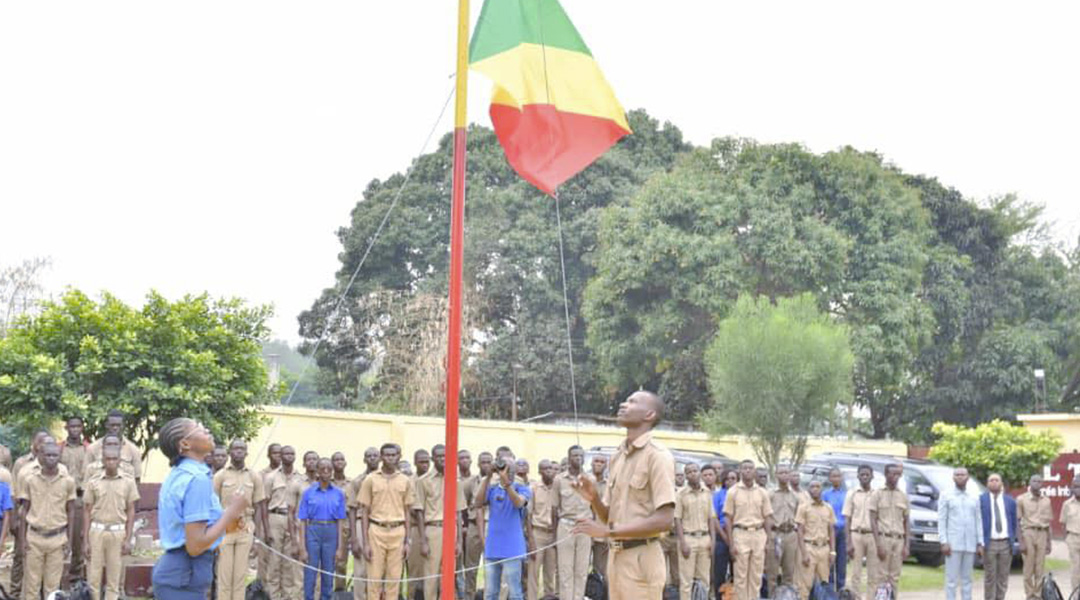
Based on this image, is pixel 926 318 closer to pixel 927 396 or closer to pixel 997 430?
pixel 927 396

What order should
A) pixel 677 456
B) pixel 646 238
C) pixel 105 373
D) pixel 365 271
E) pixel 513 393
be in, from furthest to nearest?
pixel 365 271, pixel 513 393, pixel 646 238, pixel 677 456, pixel 105 373

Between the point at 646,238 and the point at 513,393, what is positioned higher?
the point at 646,238

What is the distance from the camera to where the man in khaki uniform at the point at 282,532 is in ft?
42.6

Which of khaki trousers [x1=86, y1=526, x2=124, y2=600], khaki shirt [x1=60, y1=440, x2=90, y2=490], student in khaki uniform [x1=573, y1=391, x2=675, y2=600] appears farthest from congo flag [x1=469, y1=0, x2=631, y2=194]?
khaki shirt [x1=60, y1=440, x2=90, y2=490]

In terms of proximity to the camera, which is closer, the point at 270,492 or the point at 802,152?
the point at 270,492

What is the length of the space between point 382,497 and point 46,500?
322 cm

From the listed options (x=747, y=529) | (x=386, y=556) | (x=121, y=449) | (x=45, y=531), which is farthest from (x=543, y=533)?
(x=45, y=531)

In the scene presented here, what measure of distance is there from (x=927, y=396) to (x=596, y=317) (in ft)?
35.1

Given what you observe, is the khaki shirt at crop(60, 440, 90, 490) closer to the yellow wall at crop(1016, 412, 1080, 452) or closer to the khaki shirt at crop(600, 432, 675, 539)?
the khaki shirt at crop(600, 432, 675, 539)

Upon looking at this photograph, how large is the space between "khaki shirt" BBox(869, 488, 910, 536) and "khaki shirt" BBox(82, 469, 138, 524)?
27.6ft

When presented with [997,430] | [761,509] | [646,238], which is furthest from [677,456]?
[646,238]

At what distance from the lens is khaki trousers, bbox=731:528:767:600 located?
1386cm

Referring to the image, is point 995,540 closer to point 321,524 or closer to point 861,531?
point 861,531

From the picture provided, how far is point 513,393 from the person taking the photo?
36938 millimetres
